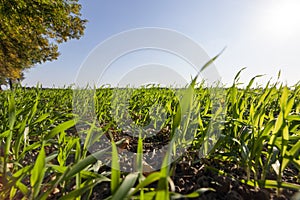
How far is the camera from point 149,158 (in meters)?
1.09

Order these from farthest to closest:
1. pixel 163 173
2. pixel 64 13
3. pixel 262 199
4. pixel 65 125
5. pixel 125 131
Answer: pixel 64 13, pixel 125 131, pixel 65 125, pixel 262 199, pixel 163 173

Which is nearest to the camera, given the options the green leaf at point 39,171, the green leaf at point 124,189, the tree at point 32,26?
the green leaf at point 124,189

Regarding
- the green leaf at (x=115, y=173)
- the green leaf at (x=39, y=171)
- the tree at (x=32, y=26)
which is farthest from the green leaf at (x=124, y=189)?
the tree at (x=32, y=26)

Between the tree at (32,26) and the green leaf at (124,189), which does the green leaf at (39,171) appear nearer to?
the green leaf at (124,189)

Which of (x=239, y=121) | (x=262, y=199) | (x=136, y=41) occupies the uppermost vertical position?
(x=136, y=41)

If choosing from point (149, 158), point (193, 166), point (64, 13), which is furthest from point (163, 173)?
point (64, 13)

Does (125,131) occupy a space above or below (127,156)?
above

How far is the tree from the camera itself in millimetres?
7668

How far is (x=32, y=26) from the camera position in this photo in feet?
29.3

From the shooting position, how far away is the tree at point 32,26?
7668 mm

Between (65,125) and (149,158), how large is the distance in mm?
468

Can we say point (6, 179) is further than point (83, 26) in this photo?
No

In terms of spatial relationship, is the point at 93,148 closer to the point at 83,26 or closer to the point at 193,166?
the point at 193,166

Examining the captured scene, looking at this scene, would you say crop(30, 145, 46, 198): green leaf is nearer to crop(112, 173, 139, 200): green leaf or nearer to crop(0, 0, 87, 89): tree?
crop(112, 173, 139, 200): green leaf
